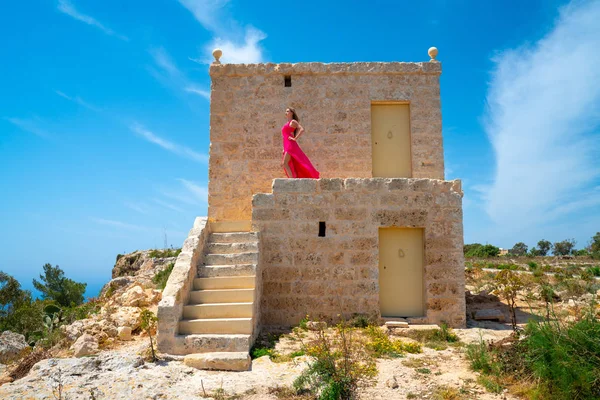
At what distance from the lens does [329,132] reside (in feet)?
31.9

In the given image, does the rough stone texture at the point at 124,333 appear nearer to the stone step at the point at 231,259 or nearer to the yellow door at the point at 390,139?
the stone step at the point at 231,259

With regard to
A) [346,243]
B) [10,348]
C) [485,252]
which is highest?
[485,252]

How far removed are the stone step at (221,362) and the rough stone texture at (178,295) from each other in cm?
35

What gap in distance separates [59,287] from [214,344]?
52.0ft

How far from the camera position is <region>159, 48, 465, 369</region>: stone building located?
6927 mm

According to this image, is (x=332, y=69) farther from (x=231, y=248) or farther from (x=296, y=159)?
(x=231, y=248)

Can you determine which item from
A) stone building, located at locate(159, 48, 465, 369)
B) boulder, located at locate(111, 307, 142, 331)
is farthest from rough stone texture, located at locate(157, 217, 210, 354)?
boulder, located at locate(111, 307, 142, 331)

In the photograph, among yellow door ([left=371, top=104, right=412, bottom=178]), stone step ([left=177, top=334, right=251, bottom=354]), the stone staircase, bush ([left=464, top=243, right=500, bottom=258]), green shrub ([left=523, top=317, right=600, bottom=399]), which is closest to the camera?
green shrub ([left=523, top=317, right=600, bottom=399])

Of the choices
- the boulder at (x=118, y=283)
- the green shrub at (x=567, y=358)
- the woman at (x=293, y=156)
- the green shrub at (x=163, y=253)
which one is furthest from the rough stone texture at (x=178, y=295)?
the green shrub at (x=163, y=253)

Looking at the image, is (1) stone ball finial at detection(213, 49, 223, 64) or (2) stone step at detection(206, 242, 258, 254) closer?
(2) stone step at detection(206, 242, 258, 254)

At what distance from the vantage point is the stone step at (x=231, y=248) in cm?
762

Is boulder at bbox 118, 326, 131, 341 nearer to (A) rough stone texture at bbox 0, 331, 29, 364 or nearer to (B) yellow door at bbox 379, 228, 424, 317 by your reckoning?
(A) rough stone texture at bbox 0, 331, 29, 364

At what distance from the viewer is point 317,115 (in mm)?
9727

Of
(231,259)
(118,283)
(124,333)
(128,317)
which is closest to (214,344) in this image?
(231,259)
